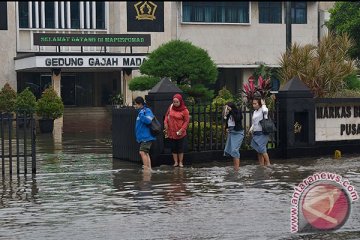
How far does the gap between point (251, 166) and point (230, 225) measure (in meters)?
7.10

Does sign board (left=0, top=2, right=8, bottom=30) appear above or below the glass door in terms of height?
above

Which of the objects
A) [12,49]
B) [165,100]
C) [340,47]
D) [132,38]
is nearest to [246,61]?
[132,38]

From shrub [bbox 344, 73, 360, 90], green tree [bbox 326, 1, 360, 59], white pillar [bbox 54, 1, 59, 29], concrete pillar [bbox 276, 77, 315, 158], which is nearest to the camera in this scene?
concrete pillar [bbox 276, 77, 315, 158]

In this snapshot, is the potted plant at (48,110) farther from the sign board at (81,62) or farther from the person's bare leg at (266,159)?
the person's bare leg at (266,159)

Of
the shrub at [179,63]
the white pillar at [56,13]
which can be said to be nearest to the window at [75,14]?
the white pillar at [56,13]

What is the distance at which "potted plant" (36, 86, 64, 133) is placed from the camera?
3425 cm

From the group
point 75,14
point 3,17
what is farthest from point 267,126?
point 75,14

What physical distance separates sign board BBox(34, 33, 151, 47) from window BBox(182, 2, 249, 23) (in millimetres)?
6418

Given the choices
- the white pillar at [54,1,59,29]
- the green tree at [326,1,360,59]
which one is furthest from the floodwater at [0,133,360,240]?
the white pillar at [54,1,59,29]

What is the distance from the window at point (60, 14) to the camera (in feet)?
148

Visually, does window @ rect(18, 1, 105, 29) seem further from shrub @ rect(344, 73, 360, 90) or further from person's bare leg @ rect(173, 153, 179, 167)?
person's bare leg @ rect(173, 153, 179, 167)

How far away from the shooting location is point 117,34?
4297 cm

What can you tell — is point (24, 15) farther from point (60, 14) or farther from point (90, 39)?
point (90, 39)

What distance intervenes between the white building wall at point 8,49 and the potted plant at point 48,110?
957cm
